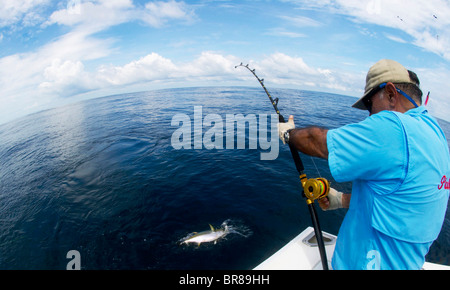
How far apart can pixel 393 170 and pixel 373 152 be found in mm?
237

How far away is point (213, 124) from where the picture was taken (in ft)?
67.9

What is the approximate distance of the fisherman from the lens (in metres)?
1.74

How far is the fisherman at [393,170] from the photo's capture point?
174 centimetres

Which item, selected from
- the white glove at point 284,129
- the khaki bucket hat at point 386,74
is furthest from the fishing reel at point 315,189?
the khaki bucket hat at point 386,74

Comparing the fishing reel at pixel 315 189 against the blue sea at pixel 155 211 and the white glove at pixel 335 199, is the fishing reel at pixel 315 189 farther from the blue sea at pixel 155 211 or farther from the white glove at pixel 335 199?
the blue sea at pixel 155 211

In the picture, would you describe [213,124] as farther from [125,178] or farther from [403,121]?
[403,121]

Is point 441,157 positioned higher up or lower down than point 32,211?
higher up

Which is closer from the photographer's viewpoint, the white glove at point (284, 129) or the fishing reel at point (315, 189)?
the white glove at point (284, 129)

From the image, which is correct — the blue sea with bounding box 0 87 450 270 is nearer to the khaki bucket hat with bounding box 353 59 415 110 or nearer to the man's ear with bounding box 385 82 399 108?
the man's ear with bounding box 385 82 399 108

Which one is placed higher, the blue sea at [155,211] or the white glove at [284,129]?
the white glove at [284,129]
